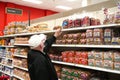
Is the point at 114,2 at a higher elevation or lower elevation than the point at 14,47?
higher

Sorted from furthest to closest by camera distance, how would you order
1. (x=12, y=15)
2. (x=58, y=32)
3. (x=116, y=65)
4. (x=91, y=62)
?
1. (x=12, y=15)
2. (x=58, y=32)
3. (x=91, y=62)
4. (x=116, y=65)

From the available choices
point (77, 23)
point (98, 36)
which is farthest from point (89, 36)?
point (77, 23)

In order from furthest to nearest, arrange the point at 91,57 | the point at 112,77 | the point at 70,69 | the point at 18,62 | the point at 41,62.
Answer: the point at 18,62
the point at 70,69
the point at 112,77
the point at 91,57
the point at 41,62

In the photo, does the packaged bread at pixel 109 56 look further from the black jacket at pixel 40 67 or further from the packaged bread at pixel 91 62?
the black jacket at pixel 40 67

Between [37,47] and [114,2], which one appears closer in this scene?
[37,47]

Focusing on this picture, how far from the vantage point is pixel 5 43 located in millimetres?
7465

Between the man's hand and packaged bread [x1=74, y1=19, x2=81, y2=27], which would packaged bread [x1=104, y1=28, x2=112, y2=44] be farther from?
the man's hand

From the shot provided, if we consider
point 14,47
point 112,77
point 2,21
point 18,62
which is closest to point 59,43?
point 112,77

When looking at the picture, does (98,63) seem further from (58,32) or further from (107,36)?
Result: (58,32)

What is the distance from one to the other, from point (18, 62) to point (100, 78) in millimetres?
3348

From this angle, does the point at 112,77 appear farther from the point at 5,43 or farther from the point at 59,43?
the point at 5,43

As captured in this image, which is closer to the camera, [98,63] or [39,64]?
[39,64]

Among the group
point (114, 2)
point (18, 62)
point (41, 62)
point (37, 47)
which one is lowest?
point (18, 62)

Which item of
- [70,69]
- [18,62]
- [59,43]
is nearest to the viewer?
[70,69]
